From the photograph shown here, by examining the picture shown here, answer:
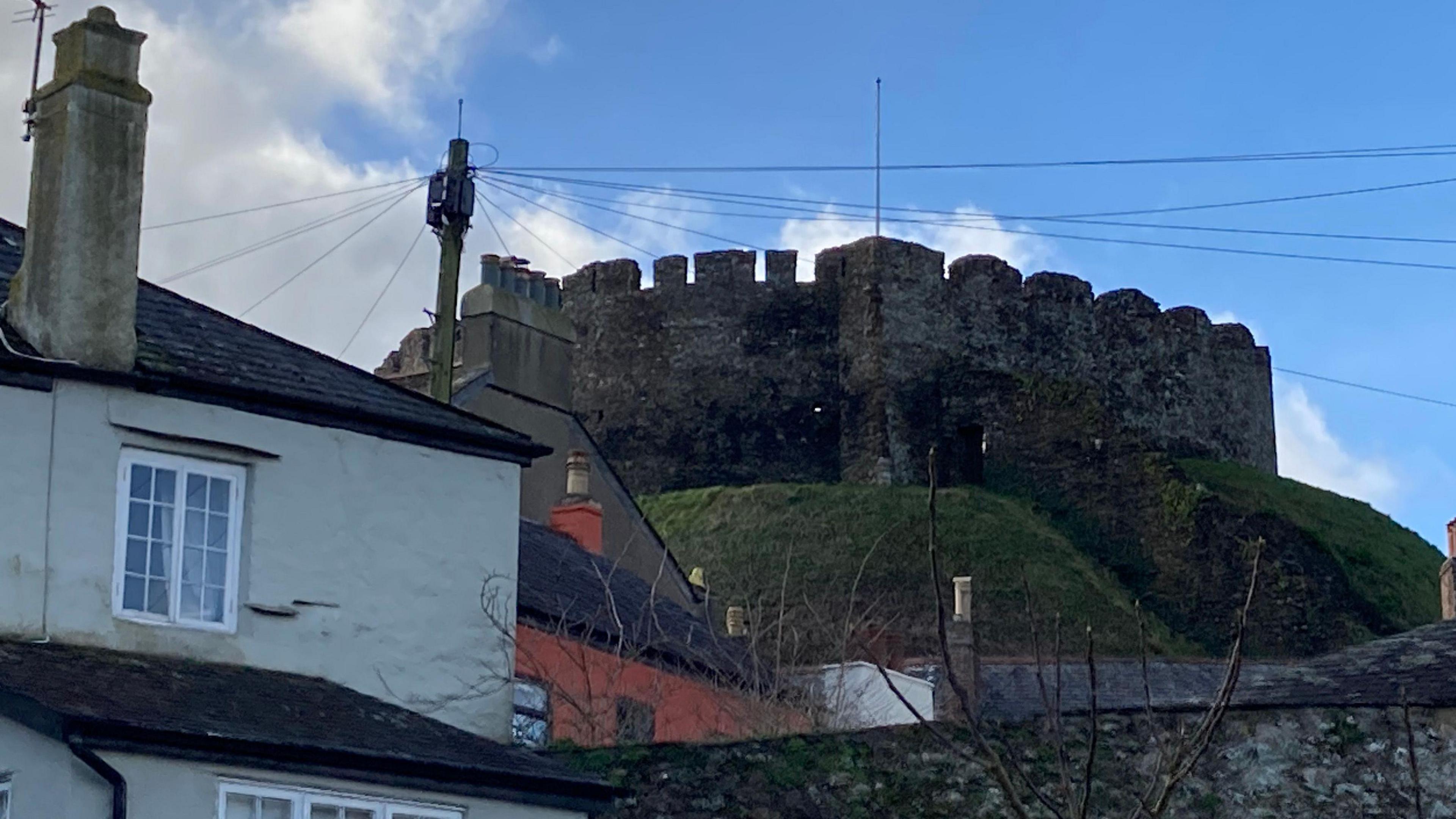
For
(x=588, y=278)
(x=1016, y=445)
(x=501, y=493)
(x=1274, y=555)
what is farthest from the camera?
(x=588, y=278)

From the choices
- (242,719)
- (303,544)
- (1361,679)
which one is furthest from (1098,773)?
(242,719)

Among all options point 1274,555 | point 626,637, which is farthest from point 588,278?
point 626,637

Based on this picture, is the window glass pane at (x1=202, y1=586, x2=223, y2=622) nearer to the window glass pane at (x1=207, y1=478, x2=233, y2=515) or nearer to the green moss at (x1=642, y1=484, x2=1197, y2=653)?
the window glass pane at (x1=207, y1=478, x2=233, y2=515)

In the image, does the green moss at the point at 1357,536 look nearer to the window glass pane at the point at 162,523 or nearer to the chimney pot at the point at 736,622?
the chimney pot at the point at 736,622

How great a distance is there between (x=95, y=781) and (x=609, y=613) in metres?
10.5

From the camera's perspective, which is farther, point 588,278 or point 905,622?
point 588,278

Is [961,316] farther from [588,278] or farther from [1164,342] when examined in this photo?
[588,278]

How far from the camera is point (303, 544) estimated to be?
1525cm

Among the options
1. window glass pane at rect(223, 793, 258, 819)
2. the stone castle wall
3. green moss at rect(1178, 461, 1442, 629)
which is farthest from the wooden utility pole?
the stone castle wall

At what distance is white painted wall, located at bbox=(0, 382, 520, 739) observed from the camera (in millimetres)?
14141

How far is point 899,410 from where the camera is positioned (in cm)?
5709

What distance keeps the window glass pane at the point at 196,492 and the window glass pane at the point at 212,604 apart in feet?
1.77

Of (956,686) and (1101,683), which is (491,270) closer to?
(1101,683)

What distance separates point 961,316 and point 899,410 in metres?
3.09
